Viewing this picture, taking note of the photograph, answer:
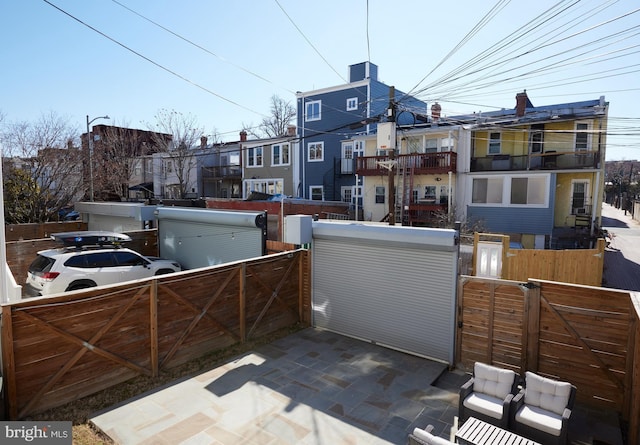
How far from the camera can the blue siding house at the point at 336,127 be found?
25172 millimetres

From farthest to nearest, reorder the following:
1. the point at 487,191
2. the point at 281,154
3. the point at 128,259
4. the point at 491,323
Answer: the point at 281,154, the point at 487,191, the point at 128,259, the point at 491,323

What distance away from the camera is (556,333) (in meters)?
6.24

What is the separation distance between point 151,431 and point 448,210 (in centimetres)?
1697

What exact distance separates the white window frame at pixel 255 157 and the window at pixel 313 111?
15.2 feet

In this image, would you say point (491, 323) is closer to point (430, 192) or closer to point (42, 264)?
point (42, 264)

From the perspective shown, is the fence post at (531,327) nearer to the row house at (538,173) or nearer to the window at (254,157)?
the row house at (538,173)

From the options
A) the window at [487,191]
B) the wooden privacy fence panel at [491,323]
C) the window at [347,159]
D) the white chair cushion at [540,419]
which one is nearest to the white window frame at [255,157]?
Answer: the window at [347,159]

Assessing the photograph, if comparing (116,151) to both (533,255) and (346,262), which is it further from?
(533,255)

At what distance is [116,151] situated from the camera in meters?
33.2

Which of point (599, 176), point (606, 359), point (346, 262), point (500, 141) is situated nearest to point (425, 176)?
point (500, 141)

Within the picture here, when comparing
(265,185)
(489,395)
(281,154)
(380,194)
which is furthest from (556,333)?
(265,185)

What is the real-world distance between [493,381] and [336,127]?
75.5 feet

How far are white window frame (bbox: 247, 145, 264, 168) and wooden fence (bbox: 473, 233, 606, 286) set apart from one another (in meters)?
22.9

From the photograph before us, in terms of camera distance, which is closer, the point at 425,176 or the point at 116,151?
the point at 425,176
